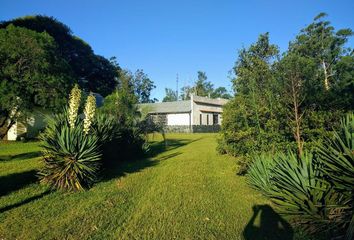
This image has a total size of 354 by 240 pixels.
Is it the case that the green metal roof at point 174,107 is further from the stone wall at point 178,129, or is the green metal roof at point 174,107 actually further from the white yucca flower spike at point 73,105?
the white yucca flower spike at point 73,105

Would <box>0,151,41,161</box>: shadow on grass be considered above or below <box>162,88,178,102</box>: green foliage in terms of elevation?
below

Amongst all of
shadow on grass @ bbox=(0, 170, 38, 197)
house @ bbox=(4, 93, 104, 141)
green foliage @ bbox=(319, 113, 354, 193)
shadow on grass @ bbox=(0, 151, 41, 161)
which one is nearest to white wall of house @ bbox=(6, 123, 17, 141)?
house @ bbox=(4, 93, 104, 141)

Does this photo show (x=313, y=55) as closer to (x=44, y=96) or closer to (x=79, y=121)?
(x=44, y=96)

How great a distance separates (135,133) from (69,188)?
777cm

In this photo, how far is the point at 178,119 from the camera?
153ft

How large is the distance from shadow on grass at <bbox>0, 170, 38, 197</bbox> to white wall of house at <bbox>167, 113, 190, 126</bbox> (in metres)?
35.5

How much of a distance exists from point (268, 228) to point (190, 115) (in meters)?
39.6

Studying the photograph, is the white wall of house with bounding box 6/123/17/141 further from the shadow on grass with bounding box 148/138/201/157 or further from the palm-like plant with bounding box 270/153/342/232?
the palm-like plant with bounding box 270/153/342/232

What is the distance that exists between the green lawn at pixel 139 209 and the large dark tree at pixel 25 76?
6435mm

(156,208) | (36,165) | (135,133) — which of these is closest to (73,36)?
(135,133)

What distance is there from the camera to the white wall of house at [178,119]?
150ft

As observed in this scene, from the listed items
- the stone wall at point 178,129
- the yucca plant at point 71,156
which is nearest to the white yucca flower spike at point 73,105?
the yucca plant at point 71,156

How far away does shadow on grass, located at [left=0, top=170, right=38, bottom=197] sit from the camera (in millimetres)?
8525

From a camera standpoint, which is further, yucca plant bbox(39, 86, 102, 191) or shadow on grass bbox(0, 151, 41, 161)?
shadow on grass bbox(0, 151, 41, 161)
